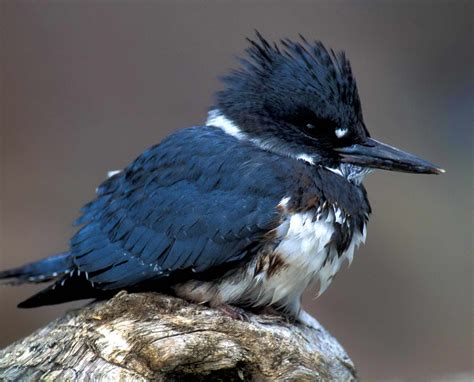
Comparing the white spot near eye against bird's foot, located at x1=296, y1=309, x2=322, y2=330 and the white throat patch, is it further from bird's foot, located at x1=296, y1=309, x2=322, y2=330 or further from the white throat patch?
bird's foot, located at x1=296, y1=309, x2=322, y2=330

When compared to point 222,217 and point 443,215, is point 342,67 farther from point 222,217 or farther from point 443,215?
point 443,215

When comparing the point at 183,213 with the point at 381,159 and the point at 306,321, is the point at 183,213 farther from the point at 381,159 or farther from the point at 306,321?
the point at 381,159

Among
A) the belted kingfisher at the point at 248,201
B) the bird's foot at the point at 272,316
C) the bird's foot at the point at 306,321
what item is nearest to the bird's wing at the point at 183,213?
the belted kingfisher at the point at 248,201

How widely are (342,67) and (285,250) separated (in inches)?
35.1

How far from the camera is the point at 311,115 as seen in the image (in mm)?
3738

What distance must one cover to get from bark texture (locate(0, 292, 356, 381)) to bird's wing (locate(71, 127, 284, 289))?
211 mm

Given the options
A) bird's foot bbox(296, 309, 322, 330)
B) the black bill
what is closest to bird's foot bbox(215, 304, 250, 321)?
bird's foot bbox(296, 309, 322, 330)

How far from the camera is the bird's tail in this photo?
392 centimetres

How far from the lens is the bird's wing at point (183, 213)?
3492 millimetres

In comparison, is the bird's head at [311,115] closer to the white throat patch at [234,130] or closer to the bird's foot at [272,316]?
the white throat patch at [234,130]

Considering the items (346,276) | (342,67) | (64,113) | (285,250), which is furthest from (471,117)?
(285,250)

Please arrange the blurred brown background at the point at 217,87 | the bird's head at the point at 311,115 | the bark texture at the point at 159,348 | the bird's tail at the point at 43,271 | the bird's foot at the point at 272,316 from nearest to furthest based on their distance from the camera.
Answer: the bark texture at the point at 159,348
the bird's foot at the point at 272,316
the bird's head at the point at 311,115
the bird's tail at the point at 43,271
the blurred brown background at the point at 217,87

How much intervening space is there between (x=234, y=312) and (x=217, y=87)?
417 centimetres

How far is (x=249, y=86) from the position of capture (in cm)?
390
